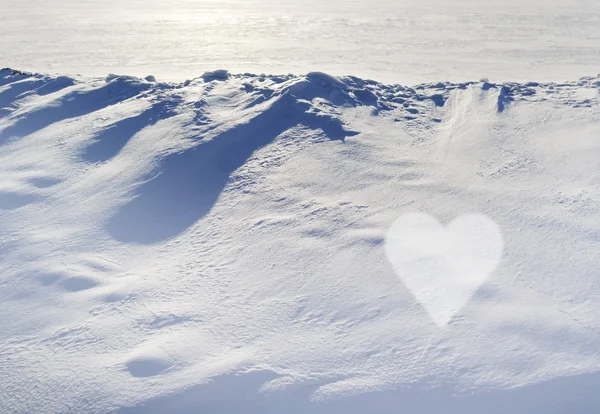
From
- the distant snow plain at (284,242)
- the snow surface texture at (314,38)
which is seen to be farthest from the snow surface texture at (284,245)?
the snow surface texture at (314,38)

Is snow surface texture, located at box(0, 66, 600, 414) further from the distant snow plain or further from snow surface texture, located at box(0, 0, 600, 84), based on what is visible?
snow surface texture, located at box(0, 0, 600, 84)

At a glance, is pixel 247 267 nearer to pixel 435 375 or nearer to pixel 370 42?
pixel 435 375

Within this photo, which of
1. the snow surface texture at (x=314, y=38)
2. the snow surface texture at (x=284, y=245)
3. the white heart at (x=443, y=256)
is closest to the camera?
the snow surface texture at (x=284, y=245)

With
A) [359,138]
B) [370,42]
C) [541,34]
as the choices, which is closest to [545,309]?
[359,138]

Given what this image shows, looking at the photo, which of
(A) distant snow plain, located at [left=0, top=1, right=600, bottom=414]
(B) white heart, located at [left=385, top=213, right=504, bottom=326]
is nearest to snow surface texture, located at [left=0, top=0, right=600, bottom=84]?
(A) distant snow plain, located at [left=0, top=1, right=600, bottom=414]

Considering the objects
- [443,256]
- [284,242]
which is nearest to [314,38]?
[284,242]

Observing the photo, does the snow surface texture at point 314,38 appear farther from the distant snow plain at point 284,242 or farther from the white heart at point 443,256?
the white heart at point 443,256

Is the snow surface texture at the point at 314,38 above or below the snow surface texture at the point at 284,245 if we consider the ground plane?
above

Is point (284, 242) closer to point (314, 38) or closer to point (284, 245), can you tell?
point (284, 245)
